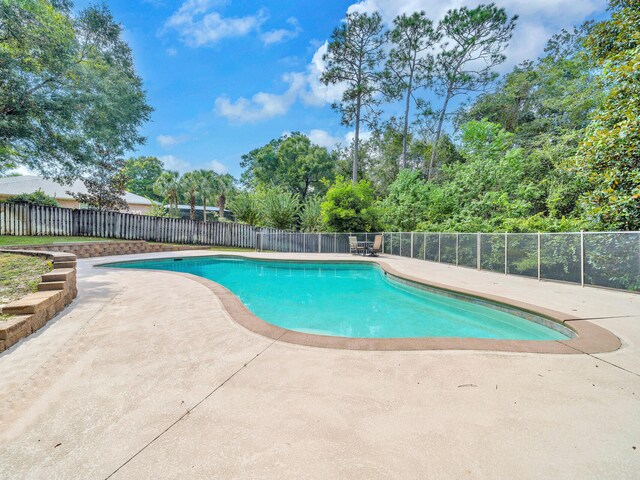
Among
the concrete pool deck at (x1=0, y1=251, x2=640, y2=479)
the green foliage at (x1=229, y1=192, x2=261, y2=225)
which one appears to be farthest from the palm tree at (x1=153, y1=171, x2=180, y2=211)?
the concrete pool deck at (x1=0, y1=251, x2=640, y2=479)

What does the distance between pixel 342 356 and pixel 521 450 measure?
1.31 meters

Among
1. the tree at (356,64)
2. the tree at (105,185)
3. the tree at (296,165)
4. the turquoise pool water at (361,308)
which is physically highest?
the tree at (356,64)

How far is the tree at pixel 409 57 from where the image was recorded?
17.1m

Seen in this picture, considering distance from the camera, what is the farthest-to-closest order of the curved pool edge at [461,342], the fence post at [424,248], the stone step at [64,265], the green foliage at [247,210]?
the green foliage at [247,210] → the fence post at [424,248] → the stone step at [64,265] → the curved pool edge at [461,342]

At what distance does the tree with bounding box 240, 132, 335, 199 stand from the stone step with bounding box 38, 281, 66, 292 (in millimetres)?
21235

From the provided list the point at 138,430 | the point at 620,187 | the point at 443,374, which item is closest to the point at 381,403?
the point at 443,374

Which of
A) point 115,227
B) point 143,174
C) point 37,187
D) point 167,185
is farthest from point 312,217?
point 143,174

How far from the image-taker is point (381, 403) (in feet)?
5.64

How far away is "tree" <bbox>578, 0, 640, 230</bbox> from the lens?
516 cm

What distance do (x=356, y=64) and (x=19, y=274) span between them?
1913 centimetres

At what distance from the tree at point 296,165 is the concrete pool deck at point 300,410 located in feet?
74.4

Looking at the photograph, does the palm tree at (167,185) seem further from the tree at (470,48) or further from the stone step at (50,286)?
the stone step at (50,286)

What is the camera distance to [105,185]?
1786cm

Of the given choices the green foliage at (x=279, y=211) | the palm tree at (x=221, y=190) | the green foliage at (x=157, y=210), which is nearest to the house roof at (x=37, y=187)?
the green foliage at (x=157, y=210)
